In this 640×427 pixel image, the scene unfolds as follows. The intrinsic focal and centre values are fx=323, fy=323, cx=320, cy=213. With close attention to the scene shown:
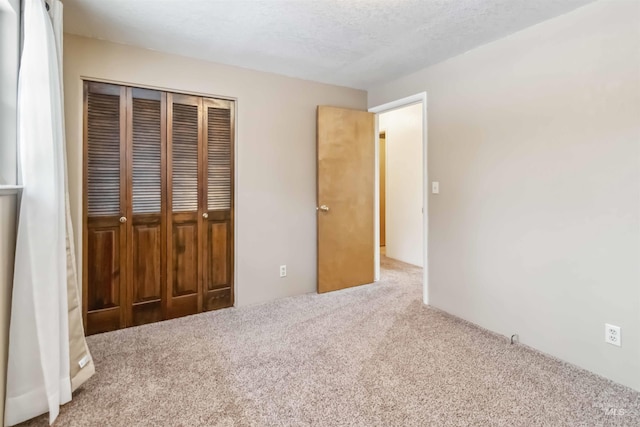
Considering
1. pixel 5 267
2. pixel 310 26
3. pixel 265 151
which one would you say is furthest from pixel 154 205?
pixel 310 26

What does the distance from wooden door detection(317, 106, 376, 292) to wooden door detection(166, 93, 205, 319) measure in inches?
47.6

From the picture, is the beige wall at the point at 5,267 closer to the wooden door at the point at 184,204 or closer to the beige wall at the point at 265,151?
the wooden door at the point at 184,204

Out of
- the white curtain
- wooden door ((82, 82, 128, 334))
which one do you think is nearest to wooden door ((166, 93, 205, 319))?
wooden door ((82, 82, 128, 334))

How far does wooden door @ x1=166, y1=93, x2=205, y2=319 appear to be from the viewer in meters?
2.75

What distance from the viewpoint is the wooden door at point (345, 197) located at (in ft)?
11.3

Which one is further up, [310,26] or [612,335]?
[310,26]

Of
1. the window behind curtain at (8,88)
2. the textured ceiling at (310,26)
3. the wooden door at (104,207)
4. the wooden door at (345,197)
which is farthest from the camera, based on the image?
the wooden door at (345,197)

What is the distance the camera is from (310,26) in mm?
2221

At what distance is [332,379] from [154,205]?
77.2 inches

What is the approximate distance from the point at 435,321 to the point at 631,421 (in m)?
1.31

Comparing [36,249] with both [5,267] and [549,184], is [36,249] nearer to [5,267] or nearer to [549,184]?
[5,267]

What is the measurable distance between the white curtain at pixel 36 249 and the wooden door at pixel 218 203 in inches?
52.2

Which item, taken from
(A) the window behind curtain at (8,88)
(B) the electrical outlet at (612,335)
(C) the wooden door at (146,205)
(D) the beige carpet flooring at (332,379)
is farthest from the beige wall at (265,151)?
(B) the electrical outlet at (612,335)

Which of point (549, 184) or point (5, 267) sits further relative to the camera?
point (549, 184)
